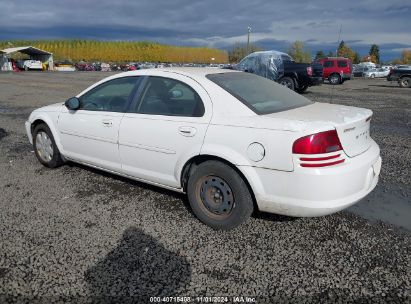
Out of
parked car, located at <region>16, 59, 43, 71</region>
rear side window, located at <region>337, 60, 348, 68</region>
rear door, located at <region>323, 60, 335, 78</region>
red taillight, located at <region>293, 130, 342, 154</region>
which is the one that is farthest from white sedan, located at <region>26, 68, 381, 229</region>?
parked car, located at <region>16, 59, 43, 71</region>

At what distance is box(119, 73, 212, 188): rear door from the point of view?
3.42 meters

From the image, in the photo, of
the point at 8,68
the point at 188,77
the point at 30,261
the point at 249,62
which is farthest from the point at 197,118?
the point at 8,68

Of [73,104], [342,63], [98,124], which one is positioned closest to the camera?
[98,124]

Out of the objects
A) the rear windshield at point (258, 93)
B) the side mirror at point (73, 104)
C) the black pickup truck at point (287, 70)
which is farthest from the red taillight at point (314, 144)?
the black pickup truck at point (287, 70)

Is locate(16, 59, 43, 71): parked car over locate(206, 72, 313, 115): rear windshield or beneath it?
over

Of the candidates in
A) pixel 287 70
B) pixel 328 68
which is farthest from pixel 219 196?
pixel 328 68

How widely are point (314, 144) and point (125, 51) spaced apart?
136m

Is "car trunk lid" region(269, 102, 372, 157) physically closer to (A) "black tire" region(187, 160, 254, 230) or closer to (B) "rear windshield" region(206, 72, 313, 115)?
(B) "rear windshield" region(206, 72, 313, 115)

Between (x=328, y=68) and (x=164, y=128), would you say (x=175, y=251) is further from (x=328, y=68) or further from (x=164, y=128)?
(x=328, y=68)

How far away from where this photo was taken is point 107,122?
4105mm

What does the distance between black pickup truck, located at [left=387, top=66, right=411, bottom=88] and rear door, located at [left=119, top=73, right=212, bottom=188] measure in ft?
77.0

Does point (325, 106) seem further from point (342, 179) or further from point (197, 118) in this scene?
point (197, 118)

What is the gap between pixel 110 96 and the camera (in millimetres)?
4348

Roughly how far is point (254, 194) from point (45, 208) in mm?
2367
